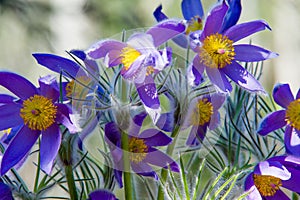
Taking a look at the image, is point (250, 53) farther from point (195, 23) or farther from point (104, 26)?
point (104, 26)

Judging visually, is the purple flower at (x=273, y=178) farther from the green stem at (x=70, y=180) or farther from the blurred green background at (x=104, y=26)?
the blurred green background at (x=104, y=26)

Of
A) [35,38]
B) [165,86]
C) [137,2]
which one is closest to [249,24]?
[165,86]

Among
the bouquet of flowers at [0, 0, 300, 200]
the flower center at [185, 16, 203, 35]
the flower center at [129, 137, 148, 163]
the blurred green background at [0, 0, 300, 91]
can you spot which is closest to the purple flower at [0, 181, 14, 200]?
the bouquet of flowers at [0, 0, 300, 200]

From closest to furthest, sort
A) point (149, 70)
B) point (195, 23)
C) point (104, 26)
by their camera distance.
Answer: point (149, 70), point (195, 23), point (104, 26)

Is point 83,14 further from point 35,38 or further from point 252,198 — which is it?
point 252,198

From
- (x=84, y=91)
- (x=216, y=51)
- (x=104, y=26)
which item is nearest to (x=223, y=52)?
(x=216, y=51)
